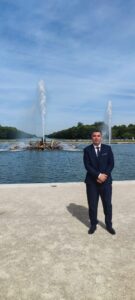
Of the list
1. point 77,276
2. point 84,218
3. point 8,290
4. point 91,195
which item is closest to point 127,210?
point 84,218

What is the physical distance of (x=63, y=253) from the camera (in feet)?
17.0

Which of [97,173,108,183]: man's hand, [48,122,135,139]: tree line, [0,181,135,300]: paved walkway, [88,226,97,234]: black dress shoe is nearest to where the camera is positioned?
[0,181,135,300]: paved walkway

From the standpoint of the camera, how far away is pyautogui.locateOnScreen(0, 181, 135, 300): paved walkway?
4.04m

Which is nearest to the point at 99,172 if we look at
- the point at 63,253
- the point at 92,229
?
the point at 92,229

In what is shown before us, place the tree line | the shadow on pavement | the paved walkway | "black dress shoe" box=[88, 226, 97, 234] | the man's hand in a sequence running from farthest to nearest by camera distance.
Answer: the tree line, the shadow on pavement, "black dress shoe" box=[88, 226, 97, 234], the man's hand, the paved walkway

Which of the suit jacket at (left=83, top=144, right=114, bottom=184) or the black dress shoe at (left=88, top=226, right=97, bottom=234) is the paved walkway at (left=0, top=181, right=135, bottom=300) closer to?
the black dress shoe at (left=88, top=226, right=97, bottom=234)

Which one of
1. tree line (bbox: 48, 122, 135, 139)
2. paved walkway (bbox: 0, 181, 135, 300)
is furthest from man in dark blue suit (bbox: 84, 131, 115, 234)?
tree line (bbox: 48, 122, 135, 139)

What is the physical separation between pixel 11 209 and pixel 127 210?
2843 mm

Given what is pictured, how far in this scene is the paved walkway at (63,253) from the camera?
4043 millimetres

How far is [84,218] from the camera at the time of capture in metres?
7.32

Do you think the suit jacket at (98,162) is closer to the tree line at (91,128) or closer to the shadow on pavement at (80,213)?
the shadow on pavement at (80,213)

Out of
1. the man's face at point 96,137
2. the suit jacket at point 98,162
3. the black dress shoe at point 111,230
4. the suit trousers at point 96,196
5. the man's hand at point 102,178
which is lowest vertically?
the black dress shoe at point 111,230

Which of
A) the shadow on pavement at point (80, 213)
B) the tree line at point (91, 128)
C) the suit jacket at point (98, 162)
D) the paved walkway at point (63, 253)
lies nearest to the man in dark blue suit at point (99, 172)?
the suit jacket at point (98, 162)

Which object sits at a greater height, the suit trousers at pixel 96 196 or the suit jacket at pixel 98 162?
the suit jacket at pixel 98 162
